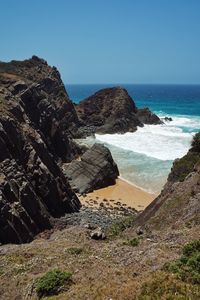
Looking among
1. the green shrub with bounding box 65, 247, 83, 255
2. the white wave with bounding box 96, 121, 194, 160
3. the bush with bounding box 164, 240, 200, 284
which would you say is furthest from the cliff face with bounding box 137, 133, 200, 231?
the white wave with bounding box 96, 121, 194, 160

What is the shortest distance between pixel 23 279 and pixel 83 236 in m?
5.58

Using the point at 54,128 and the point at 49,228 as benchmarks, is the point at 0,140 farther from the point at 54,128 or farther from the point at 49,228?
the point at 54,128

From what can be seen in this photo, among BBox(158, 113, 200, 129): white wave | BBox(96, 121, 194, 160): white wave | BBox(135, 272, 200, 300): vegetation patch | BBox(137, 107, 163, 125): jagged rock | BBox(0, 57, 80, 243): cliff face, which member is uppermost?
BBox(135, 272, 200, 300): vegetation patch

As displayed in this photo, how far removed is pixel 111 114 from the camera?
3871 inches

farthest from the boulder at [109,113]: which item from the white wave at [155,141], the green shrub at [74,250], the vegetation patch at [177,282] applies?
the vegetation patch at [177,282]

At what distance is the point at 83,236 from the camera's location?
22.5m

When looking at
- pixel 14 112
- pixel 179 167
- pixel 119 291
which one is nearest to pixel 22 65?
pixel 14 112

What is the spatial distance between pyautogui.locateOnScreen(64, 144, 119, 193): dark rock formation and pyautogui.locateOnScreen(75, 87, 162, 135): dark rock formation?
34.7 meters

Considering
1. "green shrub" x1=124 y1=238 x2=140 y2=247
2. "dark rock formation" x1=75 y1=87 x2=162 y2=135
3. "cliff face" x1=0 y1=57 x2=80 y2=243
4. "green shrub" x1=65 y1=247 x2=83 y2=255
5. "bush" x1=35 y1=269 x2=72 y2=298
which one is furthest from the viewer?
"dark rock formation" x1=75 y1=87 x2=162 y2=135

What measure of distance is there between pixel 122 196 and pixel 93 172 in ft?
17.8

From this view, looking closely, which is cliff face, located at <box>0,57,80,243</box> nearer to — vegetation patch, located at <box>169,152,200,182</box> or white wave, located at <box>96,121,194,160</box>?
vegetation patch, located at <box>169,152,200,182</box>

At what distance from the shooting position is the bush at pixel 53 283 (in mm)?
15633

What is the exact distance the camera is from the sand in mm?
43781

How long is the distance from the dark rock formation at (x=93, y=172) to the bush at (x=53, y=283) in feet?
103
